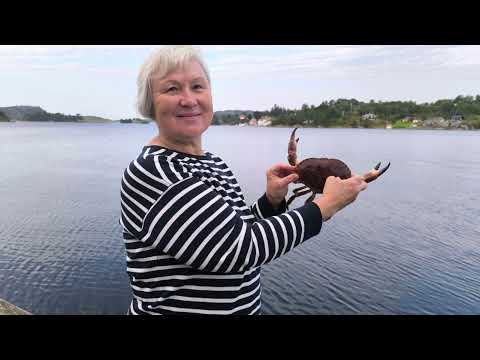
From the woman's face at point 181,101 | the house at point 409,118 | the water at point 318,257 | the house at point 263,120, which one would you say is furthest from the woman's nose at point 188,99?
the house at point 409,118

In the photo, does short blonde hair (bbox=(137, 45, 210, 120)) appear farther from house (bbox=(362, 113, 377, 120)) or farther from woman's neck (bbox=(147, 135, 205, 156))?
house (bbox=(362, 113, 377, 120))

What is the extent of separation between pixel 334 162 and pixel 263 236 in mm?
779

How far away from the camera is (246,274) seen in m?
1.76

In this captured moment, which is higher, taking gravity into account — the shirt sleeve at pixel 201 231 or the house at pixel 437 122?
the shirt sleeve at pixel 201 231

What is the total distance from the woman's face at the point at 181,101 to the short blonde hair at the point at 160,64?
0.02 m

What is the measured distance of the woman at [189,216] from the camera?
148 centimetres

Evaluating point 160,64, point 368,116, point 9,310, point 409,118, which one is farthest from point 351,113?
point 160,64

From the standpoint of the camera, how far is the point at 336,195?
1.79 metres

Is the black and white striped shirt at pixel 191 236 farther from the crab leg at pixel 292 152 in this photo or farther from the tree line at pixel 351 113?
the tree line at pixel 351 113

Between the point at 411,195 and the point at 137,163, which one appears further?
the point at 411,195

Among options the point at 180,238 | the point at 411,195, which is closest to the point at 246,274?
the point at 180,238

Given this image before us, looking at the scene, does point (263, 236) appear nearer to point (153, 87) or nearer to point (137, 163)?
point (137, 163)

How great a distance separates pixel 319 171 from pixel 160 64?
0.98 metres
